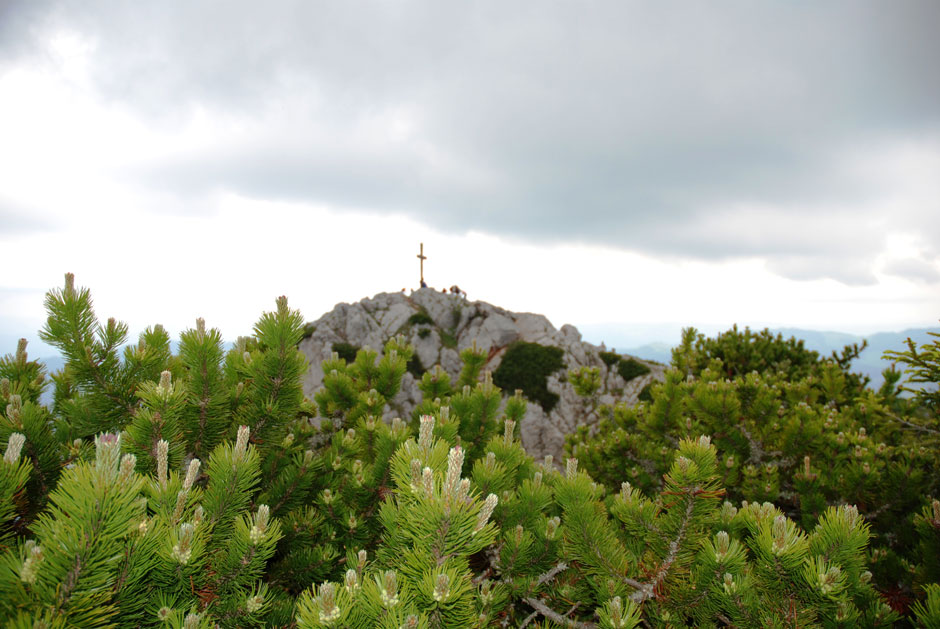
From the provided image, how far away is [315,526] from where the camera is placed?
393cm

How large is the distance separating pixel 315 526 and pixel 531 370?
22679 mm

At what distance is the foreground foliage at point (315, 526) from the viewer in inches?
71.3

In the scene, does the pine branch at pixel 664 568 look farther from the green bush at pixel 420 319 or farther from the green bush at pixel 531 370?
the green bush at pixel 420 319

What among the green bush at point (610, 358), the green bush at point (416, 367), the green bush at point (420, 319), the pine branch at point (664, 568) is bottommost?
the green bush at point (416, 367)

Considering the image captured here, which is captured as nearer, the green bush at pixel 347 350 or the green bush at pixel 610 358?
the green bush at pixel 347 350

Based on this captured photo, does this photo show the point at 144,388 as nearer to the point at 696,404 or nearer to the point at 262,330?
the point at 262,330

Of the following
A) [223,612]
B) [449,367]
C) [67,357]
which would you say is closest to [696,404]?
[223,612]

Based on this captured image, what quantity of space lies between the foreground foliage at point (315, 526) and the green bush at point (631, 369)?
2011 cm

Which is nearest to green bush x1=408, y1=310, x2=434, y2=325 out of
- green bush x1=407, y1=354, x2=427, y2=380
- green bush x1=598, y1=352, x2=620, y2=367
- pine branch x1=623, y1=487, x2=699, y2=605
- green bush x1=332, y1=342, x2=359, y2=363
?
green bush x1=407, y1=354, x2=427, y2=380

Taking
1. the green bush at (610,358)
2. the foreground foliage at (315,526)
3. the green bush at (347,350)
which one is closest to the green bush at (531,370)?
the green bush at (610,358)

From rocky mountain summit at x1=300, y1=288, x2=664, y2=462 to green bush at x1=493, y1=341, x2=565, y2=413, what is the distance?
340 mm

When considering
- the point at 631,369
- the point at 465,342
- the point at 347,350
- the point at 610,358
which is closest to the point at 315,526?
the point at 347,350

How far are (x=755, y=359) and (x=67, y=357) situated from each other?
16.9 meters

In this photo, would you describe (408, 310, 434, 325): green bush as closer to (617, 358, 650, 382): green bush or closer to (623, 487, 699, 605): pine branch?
(617, 358, 650, 382): green bush
